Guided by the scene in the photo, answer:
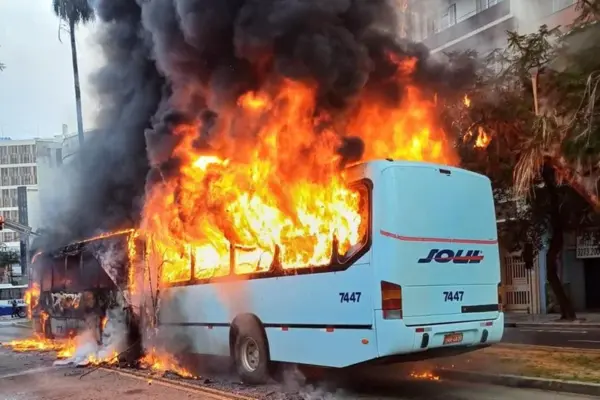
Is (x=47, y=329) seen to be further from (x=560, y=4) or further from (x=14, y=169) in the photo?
(x=14, y=169)

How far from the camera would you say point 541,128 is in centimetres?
1381

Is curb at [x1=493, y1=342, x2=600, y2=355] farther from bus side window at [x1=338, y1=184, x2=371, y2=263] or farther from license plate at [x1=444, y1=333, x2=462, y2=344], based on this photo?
bus side window at [x1=338, y1=184, x2=371, y2=263]

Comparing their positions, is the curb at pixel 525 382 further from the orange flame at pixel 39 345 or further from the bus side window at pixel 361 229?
the orange flame at pixel 39 345

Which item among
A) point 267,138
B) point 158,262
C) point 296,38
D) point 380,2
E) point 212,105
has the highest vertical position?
point 380,2

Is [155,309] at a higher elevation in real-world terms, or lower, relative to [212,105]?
lower

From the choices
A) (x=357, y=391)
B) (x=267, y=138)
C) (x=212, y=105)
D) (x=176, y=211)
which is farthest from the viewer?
(x=176, y=211)

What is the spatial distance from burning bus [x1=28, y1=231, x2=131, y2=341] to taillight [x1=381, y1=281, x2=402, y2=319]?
6.52m

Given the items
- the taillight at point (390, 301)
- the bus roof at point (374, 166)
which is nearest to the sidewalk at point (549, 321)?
the bus roof at point (374, 166)

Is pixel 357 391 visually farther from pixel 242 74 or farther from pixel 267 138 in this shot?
pixel 242 74

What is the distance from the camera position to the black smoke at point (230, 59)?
29.9 feet

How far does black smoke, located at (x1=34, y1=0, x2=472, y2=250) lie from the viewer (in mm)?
9109

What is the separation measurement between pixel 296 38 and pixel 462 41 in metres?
6.53

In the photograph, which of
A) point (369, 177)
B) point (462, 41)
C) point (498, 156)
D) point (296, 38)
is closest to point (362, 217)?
point (369, 177)

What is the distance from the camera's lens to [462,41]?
14.5 m
